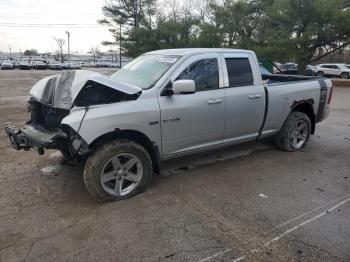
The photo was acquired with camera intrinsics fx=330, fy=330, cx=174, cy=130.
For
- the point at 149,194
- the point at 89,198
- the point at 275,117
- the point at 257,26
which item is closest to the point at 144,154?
the point at 149,194

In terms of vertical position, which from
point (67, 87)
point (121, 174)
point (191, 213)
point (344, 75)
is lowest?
point (191, 213)

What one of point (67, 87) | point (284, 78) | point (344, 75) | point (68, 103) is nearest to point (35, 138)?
point (68, 103)

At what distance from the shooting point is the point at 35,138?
4.08 m

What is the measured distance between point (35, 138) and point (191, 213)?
83.3 inches

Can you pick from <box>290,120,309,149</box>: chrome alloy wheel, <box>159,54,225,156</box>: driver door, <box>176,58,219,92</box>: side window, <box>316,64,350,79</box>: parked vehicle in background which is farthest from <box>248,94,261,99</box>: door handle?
<box>316,64,350,79</box>: parked vehicle in background

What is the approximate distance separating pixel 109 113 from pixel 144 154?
710 millimetres

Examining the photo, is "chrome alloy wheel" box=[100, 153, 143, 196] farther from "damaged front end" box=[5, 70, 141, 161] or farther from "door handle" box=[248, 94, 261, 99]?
"door handle" box=[248, 94, 261, 99]

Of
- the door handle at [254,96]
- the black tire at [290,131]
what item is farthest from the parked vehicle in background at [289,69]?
the door handle at [254,96]

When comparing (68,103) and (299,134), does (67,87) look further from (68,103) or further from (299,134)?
(299,134)

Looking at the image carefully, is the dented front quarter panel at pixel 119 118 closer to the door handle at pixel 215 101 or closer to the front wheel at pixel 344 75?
the door handle at pixel 215 101

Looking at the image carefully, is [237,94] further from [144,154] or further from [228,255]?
[228,255]

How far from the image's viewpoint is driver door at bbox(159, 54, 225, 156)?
4.35 metres

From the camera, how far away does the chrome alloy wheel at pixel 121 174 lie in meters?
4.03

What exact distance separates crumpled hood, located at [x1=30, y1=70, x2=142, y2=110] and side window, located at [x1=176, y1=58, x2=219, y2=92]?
2.71 ft
